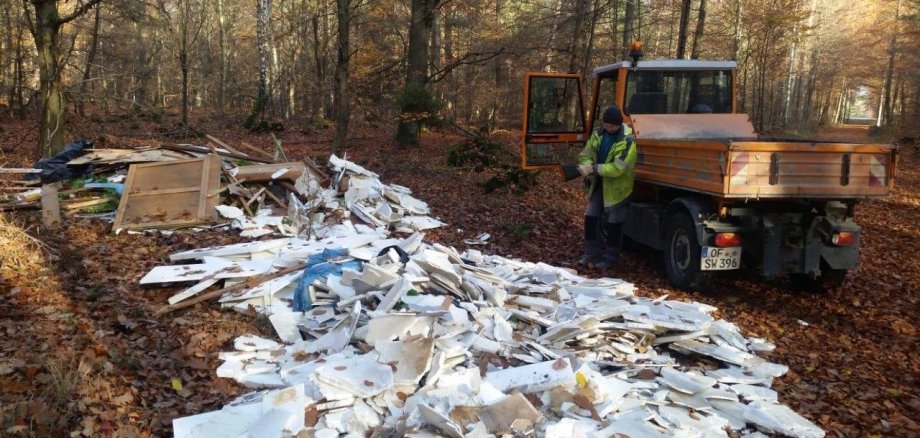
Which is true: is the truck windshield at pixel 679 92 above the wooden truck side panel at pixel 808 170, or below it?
above

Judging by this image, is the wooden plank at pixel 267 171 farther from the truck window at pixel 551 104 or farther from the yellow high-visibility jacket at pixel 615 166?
the yellow high-visibility jacket at pixel 615 166

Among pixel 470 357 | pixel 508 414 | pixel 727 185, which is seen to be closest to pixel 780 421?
pixel 508 414

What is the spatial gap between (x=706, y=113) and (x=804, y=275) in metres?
2.48

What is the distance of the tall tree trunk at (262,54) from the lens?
21.6 meters

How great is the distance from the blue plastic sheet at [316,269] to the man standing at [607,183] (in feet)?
10.3

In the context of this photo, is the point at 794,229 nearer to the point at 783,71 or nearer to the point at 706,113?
the point at 706,113

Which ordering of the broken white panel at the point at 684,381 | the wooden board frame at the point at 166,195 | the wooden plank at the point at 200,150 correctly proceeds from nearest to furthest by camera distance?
the broken white panel at the point at 684,381 → the wooden board frame at the point at 166,195 → the wooden plank at the point at 200,150

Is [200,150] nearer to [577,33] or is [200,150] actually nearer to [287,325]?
[287,325]

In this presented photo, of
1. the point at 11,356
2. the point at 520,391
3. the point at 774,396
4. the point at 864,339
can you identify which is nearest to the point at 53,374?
the point at 11,356

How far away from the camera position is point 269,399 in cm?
374

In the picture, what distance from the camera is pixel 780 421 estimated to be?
12.4 feet

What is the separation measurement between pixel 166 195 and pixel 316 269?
4.36 meters

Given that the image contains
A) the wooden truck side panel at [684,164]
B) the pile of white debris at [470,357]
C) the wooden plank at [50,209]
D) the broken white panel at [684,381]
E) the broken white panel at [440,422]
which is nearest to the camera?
the broken white panel at [440,422]

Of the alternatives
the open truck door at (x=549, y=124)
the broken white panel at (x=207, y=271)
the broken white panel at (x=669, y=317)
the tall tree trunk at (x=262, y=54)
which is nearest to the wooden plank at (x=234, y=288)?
the broken white panel at (x=207, y=271)
